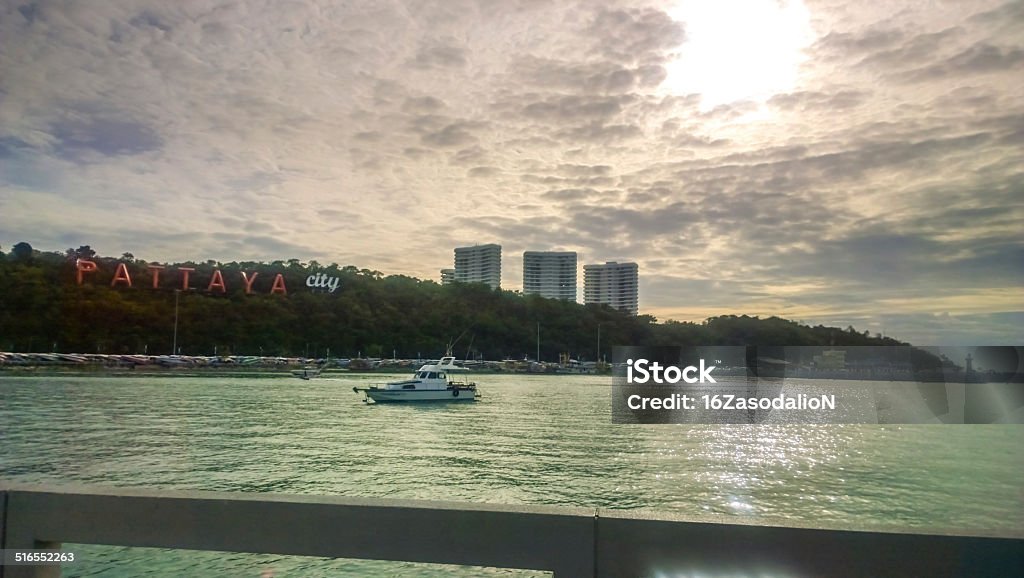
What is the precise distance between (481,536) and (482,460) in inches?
1172

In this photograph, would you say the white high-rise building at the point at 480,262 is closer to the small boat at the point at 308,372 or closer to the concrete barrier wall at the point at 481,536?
the small boat at the point at 308,372

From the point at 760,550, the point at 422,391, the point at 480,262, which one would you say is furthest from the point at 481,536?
the point at 480,262

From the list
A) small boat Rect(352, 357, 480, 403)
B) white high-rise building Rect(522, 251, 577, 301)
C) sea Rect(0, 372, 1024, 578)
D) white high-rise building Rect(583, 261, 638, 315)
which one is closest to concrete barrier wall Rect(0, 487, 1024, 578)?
sea Rect(0, 372, 1024, 578)

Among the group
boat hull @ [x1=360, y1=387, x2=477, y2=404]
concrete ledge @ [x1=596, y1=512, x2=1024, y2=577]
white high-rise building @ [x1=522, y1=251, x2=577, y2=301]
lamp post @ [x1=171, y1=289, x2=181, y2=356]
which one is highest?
white high-rise building @ [x1=522, y1=251, x2=577, y2=301]

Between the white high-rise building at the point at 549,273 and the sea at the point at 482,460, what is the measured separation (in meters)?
33.5

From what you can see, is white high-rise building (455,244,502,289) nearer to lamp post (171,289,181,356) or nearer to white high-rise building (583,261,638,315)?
white high-rise building (583,261,638,315)

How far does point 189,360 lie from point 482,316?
3506 cm

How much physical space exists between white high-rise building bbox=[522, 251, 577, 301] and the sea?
33473mm

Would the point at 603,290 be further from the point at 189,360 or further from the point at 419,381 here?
the point at 189,360

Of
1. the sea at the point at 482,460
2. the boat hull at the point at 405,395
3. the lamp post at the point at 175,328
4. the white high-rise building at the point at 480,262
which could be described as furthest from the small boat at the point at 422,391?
the white high-rise building at the point at 480,262

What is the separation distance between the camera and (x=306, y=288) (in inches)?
3797

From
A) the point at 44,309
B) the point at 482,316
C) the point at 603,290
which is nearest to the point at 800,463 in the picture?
the point at 603,290

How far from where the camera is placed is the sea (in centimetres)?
2261

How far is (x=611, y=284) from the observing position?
85.7 meters
